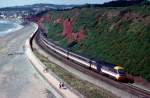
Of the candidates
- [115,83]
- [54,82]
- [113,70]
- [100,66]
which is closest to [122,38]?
[100,66]

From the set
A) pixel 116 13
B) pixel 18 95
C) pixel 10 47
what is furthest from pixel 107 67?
pixel 10 47

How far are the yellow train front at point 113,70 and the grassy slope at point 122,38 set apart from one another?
4.55 meters

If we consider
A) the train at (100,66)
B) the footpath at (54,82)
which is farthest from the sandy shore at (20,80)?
the train at (100,66)

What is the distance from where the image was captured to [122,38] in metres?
70.8

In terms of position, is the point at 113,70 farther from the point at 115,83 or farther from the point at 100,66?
the point at 115,83

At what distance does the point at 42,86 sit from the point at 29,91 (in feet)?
9.44

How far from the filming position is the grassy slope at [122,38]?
5806cm

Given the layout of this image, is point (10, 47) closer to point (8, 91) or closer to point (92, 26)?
point (92, 26)

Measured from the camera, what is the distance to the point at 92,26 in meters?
93.7

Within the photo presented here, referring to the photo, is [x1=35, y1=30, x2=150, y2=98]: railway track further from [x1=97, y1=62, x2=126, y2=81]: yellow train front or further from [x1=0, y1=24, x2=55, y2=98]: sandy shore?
[x1=0, y1=24, x2=55, y2=98]: sandy shore

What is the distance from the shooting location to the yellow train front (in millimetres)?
48825

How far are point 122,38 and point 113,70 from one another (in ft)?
68.9

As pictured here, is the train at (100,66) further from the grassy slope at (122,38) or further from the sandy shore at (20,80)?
the sandy shore at (20,80)

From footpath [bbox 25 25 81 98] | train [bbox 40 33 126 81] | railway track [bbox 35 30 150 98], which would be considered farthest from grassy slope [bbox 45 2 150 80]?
footpath [bbox 25 25 81 98]
